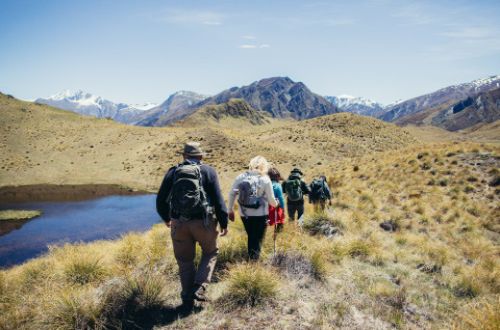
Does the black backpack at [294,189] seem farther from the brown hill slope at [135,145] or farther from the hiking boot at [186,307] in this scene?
the brown hill slope at [135,145]

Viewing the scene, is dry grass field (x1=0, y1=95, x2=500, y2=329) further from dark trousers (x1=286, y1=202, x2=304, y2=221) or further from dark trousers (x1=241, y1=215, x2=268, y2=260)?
dark trousers (x1=286, y1=202, x2=304, y2=221)

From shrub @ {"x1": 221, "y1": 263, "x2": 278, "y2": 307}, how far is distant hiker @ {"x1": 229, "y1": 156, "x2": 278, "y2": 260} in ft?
3.41

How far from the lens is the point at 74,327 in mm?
4715

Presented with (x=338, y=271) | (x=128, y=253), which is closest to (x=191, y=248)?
(x=128, y=253)

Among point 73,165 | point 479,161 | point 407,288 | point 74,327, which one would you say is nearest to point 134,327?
point 74,327

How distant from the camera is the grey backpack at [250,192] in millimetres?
6047

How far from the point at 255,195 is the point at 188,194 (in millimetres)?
1617

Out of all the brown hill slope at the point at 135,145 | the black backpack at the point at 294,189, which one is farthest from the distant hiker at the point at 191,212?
the brown hill slope at the point at 135,145

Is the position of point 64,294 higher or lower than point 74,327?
higher

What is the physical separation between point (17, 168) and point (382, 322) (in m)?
53.4

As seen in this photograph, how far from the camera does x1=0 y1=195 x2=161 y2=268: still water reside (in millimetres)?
19109

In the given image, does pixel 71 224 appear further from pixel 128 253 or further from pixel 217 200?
pixel 217 200

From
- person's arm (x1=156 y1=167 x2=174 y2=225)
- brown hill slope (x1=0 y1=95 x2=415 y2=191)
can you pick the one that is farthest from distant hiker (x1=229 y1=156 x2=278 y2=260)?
brown hill slope (x1=0 y1=95 x2=415 y2=191)

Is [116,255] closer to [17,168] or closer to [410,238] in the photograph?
[410,238]
